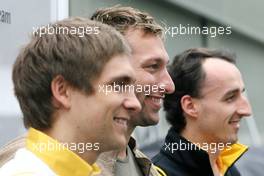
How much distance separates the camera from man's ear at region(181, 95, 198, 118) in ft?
10.2

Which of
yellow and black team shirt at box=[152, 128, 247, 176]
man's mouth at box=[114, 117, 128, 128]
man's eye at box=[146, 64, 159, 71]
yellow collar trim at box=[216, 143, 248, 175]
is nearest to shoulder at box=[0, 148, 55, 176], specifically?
man's mouth at box=[114, 117, 128, 128]

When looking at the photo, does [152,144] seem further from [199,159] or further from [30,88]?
[30,88]

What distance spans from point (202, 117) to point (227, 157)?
26 centimetres

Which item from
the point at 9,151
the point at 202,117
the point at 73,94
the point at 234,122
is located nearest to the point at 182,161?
the point at 202,117

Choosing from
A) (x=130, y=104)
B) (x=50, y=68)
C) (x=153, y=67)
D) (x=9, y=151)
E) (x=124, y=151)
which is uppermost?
(x=50, y=68)

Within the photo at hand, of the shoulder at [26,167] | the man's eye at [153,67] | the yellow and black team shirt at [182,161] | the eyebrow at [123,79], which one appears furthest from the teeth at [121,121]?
the yellow and black team shirt at [182,161]

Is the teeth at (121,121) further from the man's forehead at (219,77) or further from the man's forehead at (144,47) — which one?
the man's forehead at (219,77)

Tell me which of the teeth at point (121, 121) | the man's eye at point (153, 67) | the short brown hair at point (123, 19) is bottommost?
the man's eye at point (153, 67)

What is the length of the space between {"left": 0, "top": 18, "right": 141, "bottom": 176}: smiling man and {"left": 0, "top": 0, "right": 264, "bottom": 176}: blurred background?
2.38ft

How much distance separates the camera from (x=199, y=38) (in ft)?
16.6

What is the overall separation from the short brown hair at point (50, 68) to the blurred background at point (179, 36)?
2.33ft

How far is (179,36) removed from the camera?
4812mm

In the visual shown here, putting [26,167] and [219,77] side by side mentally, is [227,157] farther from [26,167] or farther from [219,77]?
[26,167]

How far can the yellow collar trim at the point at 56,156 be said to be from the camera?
1799mm
